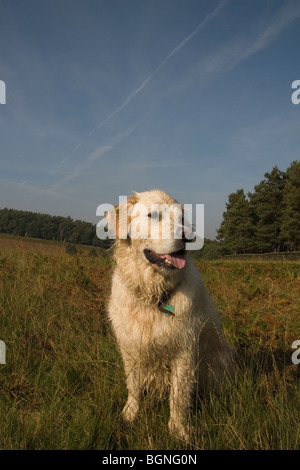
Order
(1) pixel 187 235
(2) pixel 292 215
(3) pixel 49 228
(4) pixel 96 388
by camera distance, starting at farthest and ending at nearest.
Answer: (2) pixel 292 215, (3) pixel 49 228, (1) pixel 187 235, (4) pixel 96 388

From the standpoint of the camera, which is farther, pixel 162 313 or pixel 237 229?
pixel 237 229

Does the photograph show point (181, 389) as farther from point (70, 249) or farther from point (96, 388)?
point (70, 249)

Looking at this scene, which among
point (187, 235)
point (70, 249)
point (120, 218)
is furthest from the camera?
point (70, 249)

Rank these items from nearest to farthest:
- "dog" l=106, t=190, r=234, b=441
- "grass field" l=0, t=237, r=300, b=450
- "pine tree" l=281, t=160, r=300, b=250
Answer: "grass field" l=0, t=237, r=300, b=450 < "dog" l=106, t=190, r=234, b=441 < "pine tree" l=281, t=160, r=300, b=250

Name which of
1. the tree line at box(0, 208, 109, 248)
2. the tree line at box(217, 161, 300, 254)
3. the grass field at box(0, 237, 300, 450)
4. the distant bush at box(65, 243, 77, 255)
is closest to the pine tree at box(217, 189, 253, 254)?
the tree line at box(217, 161, 300, 254)

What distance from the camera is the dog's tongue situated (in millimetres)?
2750

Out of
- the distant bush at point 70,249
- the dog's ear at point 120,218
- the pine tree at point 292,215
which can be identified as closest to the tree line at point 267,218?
the pine tree at point 292,215

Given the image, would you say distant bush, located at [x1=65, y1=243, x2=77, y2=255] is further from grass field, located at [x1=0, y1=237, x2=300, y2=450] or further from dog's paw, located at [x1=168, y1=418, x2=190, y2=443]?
dog's paw, located at [x1=168, y1=418, x2=190, y2=443]

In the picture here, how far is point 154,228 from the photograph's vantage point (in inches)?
114

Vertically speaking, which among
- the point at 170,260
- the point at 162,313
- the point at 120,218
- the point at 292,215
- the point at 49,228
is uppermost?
the point at 292,215

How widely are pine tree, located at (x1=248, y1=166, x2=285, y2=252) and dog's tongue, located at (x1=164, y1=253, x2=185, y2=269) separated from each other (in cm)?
4448

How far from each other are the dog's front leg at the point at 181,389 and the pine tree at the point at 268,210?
146 feet

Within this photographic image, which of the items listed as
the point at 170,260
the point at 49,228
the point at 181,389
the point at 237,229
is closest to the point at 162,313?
the point at 170,260

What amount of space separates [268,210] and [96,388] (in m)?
46.9
